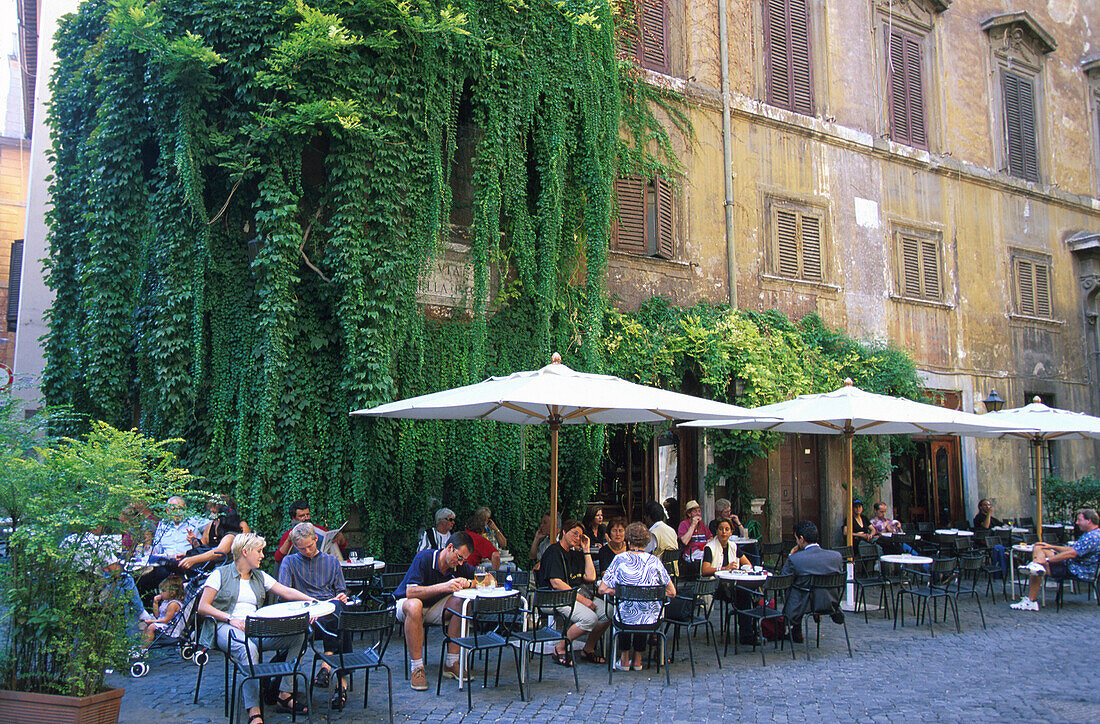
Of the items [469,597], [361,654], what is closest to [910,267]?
[469,597]

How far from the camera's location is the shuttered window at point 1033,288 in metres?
18.3

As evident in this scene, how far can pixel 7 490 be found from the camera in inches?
195

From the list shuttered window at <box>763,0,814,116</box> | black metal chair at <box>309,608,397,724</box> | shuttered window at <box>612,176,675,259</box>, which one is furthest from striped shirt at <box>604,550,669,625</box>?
shuttered window at <box>763,0,814,116</box>

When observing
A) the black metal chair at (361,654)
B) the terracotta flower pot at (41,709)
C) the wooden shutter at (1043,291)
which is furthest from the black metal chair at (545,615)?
the wooden shutter at (1043,291)

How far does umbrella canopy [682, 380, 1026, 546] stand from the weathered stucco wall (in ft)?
10.6

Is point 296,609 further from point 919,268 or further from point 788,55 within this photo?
point 919,268

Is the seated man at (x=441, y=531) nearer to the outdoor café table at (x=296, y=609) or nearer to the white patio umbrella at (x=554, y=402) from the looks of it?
the white patio umbrella at (x=554, y=402)

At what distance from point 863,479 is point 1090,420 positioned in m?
4.03

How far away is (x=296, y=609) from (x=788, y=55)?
13.4 m

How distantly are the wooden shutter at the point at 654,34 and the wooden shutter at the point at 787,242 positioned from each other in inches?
130

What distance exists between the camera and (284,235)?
30.8 ft

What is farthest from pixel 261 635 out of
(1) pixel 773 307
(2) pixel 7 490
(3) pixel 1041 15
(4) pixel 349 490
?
(3) pixel 1041 15

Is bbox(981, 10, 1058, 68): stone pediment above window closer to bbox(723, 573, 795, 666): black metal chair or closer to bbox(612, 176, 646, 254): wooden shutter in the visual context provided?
bbox(612, 176, 646, 254): wooden shutter

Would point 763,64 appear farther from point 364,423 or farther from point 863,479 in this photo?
point 364,423
